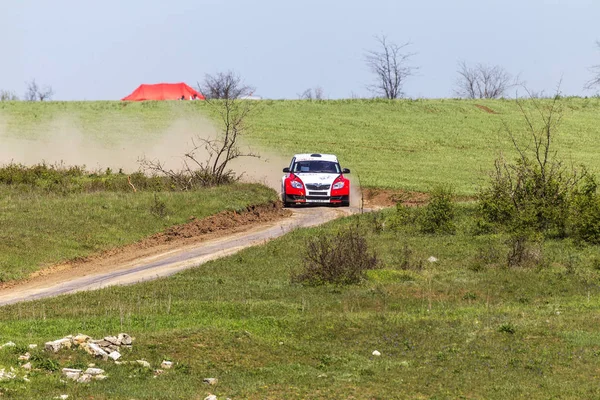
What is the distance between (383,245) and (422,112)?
4841cm

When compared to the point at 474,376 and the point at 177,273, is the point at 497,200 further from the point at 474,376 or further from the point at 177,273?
the point at 474,376

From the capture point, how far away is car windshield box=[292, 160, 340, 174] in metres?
35.8

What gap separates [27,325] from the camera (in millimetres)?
15844

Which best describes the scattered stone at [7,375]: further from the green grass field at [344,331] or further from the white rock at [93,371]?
the white rock at [93,371]

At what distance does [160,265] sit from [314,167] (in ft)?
40.8

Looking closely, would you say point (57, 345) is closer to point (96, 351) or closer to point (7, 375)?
point (96, 351)

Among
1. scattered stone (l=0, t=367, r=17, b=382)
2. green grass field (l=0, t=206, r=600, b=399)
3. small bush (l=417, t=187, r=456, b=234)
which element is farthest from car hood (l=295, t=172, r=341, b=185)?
scattered stone (l=0, t=367, r=17, b=382)

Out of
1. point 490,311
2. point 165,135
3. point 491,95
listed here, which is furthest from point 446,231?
point 491,95

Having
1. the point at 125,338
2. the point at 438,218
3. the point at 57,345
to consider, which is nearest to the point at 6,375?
the point at 57,345

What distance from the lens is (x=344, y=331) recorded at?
15.3 m

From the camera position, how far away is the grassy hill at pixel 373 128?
53969 mm

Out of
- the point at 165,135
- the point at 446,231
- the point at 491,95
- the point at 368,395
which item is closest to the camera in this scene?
the point at 368,395

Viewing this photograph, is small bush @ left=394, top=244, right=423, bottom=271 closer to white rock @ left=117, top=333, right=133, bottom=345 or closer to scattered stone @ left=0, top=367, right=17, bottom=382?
white rock @ left=117, top=333, right=133, bottom=345

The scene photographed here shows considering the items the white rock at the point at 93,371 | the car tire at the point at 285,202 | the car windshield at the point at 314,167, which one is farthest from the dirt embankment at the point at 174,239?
the white rock at the point at 93,371
